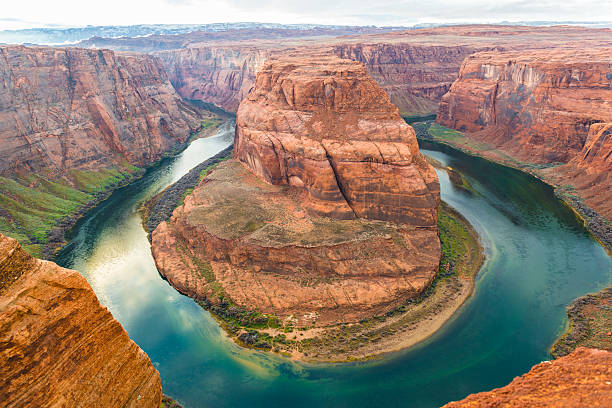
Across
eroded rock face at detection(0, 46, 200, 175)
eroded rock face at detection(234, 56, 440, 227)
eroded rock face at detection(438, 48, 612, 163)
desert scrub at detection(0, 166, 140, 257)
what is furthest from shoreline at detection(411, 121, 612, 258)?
desert scrub at detection(0, 166, 140, 257)

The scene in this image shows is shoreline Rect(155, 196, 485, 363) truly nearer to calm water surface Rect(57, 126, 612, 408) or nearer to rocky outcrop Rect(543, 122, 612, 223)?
calm water surface Rect(57, 126, 612, 408)

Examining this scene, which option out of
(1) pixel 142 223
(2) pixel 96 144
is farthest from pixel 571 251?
(2) pixel 96 144

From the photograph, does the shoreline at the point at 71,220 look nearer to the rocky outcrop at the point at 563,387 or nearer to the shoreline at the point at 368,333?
the shoreline at the point at 368,333

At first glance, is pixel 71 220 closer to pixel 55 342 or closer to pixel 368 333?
pixel 368 333

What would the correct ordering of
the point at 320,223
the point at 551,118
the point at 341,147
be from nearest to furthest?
the point at 320,223 → the point at 341,147 → the point at 551,118

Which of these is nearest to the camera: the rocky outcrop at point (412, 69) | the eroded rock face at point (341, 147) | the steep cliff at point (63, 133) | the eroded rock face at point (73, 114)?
the eroded rock face at point (341, 147)

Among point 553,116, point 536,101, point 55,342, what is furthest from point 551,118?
point 55,342

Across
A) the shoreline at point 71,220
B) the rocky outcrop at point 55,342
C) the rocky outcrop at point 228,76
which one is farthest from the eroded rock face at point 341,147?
the rocky outcrop at point 228,76
